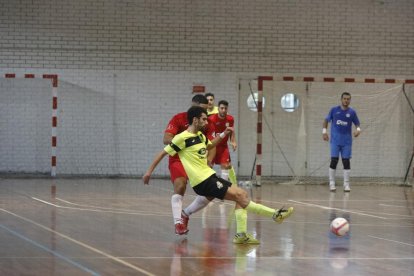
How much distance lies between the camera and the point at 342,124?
21.6 metres

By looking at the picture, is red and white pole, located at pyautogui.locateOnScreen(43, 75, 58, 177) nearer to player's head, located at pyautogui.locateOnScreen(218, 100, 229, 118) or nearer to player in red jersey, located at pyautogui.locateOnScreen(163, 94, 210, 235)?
player's head, located at pyautogui.locateOnScreen(218, 100, 229, 118)

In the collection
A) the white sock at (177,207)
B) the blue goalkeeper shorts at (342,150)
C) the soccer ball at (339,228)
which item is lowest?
the soccer ball at (339,228)

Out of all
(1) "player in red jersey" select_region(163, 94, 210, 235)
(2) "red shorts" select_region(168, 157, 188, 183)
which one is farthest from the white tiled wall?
(2) "red shorts" select_region(168, 157, 188, 183)

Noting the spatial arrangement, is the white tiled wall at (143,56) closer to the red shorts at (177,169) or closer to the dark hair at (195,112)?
the red shorts at (177,169)

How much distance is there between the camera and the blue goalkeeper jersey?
21641 millimetres

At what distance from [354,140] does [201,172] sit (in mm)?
15157

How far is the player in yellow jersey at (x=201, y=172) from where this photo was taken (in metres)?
10.8

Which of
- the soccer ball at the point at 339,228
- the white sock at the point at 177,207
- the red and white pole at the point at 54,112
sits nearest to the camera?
the soccer ball at the point at 339,228

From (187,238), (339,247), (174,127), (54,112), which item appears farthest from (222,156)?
(54,112)

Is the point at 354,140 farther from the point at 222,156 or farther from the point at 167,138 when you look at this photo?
the point at 167,138

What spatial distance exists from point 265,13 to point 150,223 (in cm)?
1343

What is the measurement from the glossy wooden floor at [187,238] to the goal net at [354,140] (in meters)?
5.89

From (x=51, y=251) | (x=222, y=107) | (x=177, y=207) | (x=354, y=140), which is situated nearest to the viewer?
(x=51, y=251)

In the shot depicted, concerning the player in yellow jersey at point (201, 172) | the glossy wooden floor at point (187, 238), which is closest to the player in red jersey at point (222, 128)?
the glossy wooden floor at point (187, 238)
